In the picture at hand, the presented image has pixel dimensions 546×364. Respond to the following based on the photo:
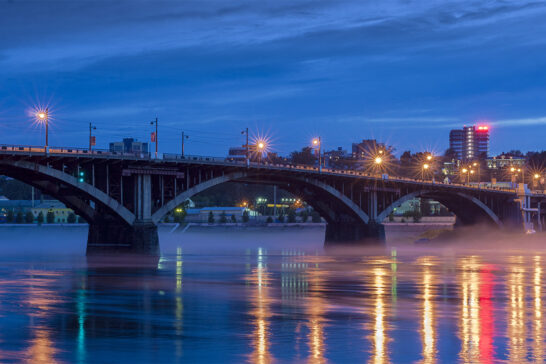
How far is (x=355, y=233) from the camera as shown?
11625 cm

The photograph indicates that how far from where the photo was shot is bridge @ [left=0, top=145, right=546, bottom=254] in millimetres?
73750

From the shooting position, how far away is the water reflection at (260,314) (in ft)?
84.5

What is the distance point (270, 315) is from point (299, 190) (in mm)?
75239

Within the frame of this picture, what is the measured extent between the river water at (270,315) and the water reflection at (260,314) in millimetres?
47

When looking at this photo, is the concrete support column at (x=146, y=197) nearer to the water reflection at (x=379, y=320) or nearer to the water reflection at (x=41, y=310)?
the water reflection at (x=41, y=310)

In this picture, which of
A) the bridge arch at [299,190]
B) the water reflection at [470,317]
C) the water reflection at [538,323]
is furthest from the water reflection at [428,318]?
the bridge arch at [299,190]

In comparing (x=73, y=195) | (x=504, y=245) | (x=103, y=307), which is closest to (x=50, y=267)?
(x=73, y=195)

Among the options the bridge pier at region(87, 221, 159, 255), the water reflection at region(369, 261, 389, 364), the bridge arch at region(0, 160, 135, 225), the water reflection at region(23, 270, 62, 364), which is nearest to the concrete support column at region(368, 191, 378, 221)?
the bridge pier at region(87, 221, 159, 255)

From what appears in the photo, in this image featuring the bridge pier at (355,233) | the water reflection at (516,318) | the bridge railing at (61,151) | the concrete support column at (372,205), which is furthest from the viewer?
the concrete support column at (372,205)

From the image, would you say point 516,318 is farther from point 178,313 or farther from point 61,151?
point 61,151

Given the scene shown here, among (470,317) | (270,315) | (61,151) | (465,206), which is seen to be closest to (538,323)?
(470,317)

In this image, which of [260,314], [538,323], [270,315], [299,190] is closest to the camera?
[538,323]

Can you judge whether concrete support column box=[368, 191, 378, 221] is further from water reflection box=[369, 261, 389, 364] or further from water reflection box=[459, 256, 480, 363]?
water reflection box=[369, 261, 389, 364]

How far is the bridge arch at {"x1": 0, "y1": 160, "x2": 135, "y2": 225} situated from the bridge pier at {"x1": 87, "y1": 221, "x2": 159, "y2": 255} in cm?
99
